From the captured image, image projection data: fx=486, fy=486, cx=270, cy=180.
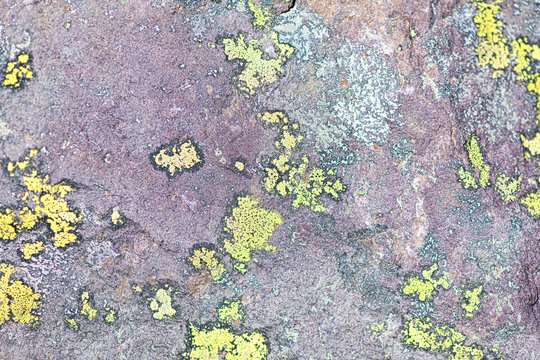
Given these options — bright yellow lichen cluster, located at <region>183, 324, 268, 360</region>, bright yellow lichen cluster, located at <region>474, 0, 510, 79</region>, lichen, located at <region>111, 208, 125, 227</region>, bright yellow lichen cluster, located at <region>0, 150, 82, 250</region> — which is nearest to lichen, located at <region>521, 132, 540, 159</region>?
bright yellow lichen cluster, located at <region>474, 0, 510, 79</region>

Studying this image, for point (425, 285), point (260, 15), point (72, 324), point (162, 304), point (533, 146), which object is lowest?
point (72, 324)

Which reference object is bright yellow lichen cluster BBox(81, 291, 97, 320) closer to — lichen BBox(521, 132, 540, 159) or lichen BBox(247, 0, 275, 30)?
lichen BBox(247, 0, 275, 30)

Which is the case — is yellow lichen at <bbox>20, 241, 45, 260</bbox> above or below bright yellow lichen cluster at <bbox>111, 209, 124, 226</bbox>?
below

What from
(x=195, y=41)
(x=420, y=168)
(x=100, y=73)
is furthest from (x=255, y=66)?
(x=420, y=168)

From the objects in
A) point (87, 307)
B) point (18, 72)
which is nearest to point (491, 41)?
point (18, 72)

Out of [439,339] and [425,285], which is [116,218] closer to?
[425,285]

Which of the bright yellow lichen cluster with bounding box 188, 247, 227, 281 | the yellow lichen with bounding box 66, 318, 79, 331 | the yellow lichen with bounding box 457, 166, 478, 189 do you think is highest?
the yellow lichen with bounding box 457, 166, 478, 189

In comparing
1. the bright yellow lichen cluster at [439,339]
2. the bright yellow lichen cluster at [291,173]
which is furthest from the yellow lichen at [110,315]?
the bright yellow lichen cluster at [439,339]

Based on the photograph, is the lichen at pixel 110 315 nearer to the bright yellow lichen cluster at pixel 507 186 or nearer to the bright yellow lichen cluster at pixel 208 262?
the bright yellow lichen cluster at pixel 208 262
